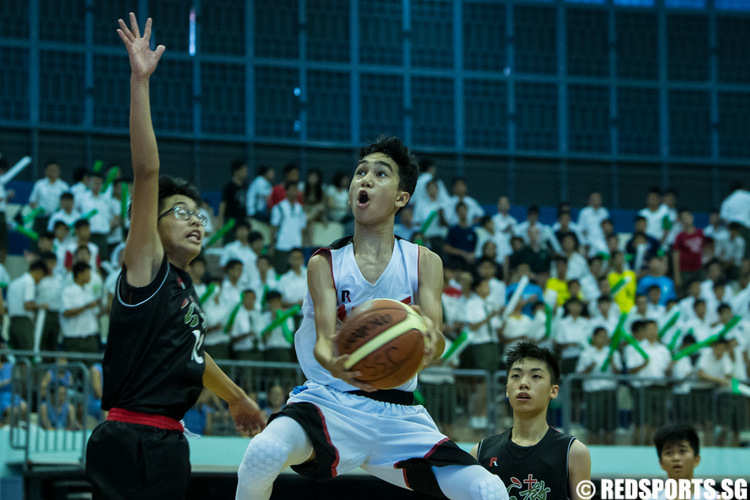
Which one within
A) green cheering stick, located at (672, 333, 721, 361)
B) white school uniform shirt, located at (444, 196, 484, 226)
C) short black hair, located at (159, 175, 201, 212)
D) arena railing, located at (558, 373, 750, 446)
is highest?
white school uniform shirt, located at (444, 196, 484, 226)

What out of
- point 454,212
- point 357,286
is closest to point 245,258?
point 454,212

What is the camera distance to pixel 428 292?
4738 mm

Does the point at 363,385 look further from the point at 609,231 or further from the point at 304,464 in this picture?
the point at 609,231

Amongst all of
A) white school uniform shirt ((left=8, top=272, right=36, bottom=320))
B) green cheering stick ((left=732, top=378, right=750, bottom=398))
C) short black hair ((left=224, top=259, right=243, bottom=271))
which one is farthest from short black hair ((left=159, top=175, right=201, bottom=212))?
green cheering stick ((left=732, top=378, right=750, bottom=398))

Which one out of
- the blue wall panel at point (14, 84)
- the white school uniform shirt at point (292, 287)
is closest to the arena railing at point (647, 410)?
the white school uniform shirt at point (292, 287)

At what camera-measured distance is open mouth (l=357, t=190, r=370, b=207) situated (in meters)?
4.80

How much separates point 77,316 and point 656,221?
8.67m

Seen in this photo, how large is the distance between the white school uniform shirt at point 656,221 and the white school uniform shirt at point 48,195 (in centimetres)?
828

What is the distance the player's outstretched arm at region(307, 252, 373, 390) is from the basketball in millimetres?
39

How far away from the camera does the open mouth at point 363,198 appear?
15.7 feet

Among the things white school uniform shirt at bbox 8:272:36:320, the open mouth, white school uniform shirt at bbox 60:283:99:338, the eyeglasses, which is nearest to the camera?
the eyeglasses

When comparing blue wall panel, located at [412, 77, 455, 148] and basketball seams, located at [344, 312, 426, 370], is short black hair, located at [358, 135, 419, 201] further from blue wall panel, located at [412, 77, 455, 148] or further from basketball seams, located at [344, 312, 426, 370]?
blue wall panel, located at [412, 77, 455, 148]

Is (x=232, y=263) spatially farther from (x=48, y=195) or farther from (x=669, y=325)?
(x=669, y=325)

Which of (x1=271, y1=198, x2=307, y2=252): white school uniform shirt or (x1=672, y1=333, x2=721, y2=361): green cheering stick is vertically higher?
(x1=271, y1=198, x2=307, y2=252): white school uniform shirt
